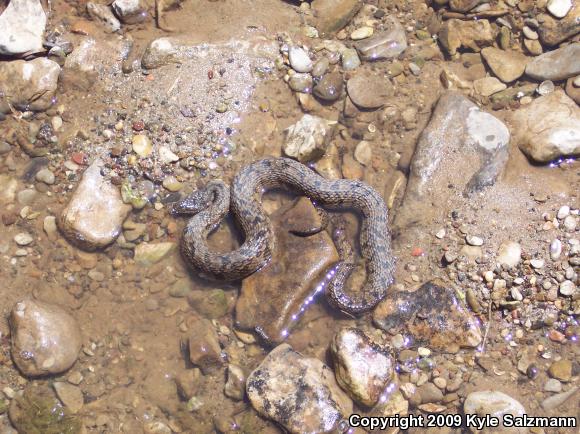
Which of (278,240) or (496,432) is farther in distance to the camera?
(278,240)

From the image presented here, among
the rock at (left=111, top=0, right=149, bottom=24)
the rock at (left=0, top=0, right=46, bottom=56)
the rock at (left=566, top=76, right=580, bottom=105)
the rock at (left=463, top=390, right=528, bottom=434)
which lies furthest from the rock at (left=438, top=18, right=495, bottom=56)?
the rock at (left=0, top=0, right=46, bottom=56)

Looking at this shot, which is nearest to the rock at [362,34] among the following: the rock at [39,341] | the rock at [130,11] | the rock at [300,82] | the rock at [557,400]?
the rock at [300,82]

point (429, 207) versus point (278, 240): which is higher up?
point (429, 207)

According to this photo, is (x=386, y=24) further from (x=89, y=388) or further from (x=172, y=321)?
(x=89, y=388)

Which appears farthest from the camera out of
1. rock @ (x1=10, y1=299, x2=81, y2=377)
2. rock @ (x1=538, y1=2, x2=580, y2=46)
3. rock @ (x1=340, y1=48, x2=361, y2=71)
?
rock @ (x1=340, y1=48, x2=361, y2=71)

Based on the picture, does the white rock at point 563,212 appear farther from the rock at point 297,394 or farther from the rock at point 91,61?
the rock at point 91,61

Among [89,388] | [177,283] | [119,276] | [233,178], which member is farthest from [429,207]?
[89,388]

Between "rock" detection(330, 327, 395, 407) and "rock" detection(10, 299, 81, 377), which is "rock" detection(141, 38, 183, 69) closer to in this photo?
"rock" detection(10, 299, 81, 377)
